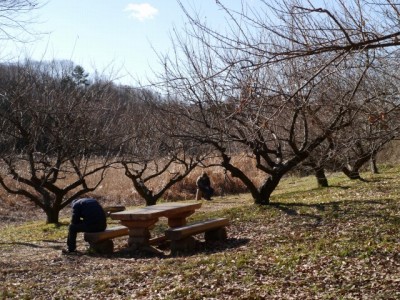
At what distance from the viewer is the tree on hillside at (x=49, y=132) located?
17.5 m

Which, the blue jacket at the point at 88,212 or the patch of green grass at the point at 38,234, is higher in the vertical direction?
the blue jacket at the point at 88,212

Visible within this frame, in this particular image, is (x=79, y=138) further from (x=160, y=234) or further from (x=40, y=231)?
(x=160, y=234)

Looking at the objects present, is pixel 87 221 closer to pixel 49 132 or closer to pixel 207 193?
pixel 49 132

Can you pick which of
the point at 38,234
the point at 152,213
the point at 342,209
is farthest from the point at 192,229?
the point at 38,234

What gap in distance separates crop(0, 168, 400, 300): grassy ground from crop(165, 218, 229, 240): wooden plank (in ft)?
1.15

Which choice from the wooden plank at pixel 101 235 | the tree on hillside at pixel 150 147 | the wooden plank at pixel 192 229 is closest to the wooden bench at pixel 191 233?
the wooden plank at pixel 192 229

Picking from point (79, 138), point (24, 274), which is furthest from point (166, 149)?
point (24, 274)

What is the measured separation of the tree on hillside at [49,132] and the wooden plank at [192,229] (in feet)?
23.4

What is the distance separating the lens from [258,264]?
8375 mm

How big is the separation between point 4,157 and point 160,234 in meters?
6.19

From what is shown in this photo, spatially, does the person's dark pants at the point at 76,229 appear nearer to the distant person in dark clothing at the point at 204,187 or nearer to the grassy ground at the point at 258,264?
the grassy ground at the point at 258,264

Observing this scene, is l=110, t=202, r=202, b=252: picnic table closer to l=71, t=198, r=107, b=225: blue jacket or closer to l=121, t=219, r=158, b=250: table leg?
l=121, t=219, r=158, b=250: table leg

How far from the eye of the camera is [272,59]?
18.8 feet

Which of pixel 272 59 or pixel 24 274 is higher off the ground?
pixel 272 59
